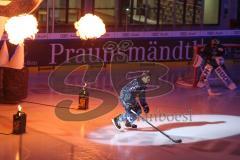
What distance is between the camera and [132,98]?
15117 mm

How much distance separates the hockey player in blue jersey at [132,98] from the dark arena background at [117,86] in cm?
3

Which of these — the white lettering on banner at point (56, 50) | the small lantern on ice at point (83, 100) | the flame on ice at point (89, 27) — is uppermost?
the flame on ice at point (89, 27)

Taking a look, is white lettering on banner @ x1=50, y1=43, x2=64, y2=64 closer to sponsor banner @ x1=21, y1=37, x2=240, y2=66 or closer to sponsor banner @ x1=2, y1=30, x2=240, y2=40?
sponsor banner @ x1=21, y1=37, x2=240, y2=66

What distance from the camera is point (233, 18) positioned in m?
33.2

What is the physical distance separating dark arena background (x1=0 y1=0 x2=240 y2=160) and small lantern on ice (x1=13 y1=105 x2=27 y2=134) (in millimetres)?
21

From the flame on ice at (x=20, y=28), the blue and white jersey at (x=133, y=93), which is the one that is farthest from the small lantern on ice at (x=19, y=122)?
the blue and white jersey at (x=133, y=93)

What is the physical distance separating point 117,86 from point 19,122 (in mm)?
6850

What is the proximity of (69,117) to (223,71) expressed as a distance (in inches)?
246

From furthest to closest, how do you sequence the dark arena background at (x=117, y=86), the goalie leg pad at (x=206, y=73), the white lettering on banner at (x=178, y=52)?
the white lettering on banner at (x=178, y=52)
the goalie leg pad at (x=206, y=73)
the dark arena background at (x=117, y=86)

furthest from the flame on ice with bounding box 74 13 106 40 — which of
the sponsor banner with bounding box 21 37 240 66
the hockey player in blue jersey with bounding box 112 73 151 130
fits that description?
the sponsor banner with bounding box 21 37 240 66

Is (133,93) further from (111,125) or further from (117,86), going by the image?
(117,86)

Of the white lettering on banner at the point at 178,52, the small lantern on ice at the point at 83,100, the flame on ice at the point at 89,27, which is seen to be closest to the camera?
the flame on ice at the point at 89,27

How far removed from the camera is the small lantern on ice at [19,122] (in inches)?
572

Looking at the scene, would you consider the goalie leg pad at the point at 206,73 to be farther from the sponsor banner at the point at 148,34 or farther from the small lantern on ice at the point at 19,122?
the small lantern on ice at the point at 19,122
